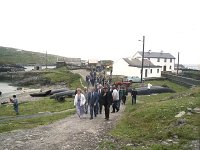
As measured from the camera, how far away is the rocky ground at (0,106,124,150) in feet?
59.1

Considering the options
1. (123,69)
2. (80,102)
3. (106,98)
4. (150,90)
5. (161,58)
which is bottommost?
(150,90)

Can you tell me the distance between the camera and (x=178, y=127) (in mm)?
18531

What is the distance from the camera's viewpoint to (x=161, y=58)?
10119 cm

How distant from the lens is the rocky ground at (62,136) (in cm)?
1800

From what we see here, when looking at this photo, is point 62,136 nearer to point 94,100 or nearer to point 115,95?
point 94,100

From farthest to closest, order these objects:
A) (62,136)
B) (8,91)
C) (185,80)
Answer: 1. (8,91)
2. (185,80)
3. (62,136)

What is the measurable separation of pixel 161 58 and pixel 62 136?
276 ft

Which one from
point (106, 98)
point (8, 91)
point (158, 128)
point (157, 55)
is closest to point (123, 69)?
point (157, 55)

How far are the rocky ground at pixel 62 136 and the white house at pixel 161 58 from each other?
75.1m

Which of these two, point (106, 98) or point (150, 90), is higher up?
point (106, 98)

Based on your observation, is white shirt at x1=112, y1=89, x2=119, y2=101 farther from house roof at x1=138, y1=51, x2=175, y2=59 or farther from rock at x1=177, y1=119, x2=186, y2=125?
house roof at x1=138, y1=51, x2=175, y2=59

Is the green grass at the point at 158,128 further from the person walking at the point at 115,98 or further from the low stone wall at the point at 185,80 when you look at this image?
the low stone wall at the point at 185,80

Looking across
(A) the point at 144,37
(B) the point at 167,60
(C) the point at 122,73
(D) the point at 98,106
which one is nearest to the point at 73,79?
(C) the point at 122,73

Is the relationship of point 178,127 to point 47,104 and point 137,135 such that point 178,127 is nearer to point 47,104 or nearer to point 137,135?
point 137,135
